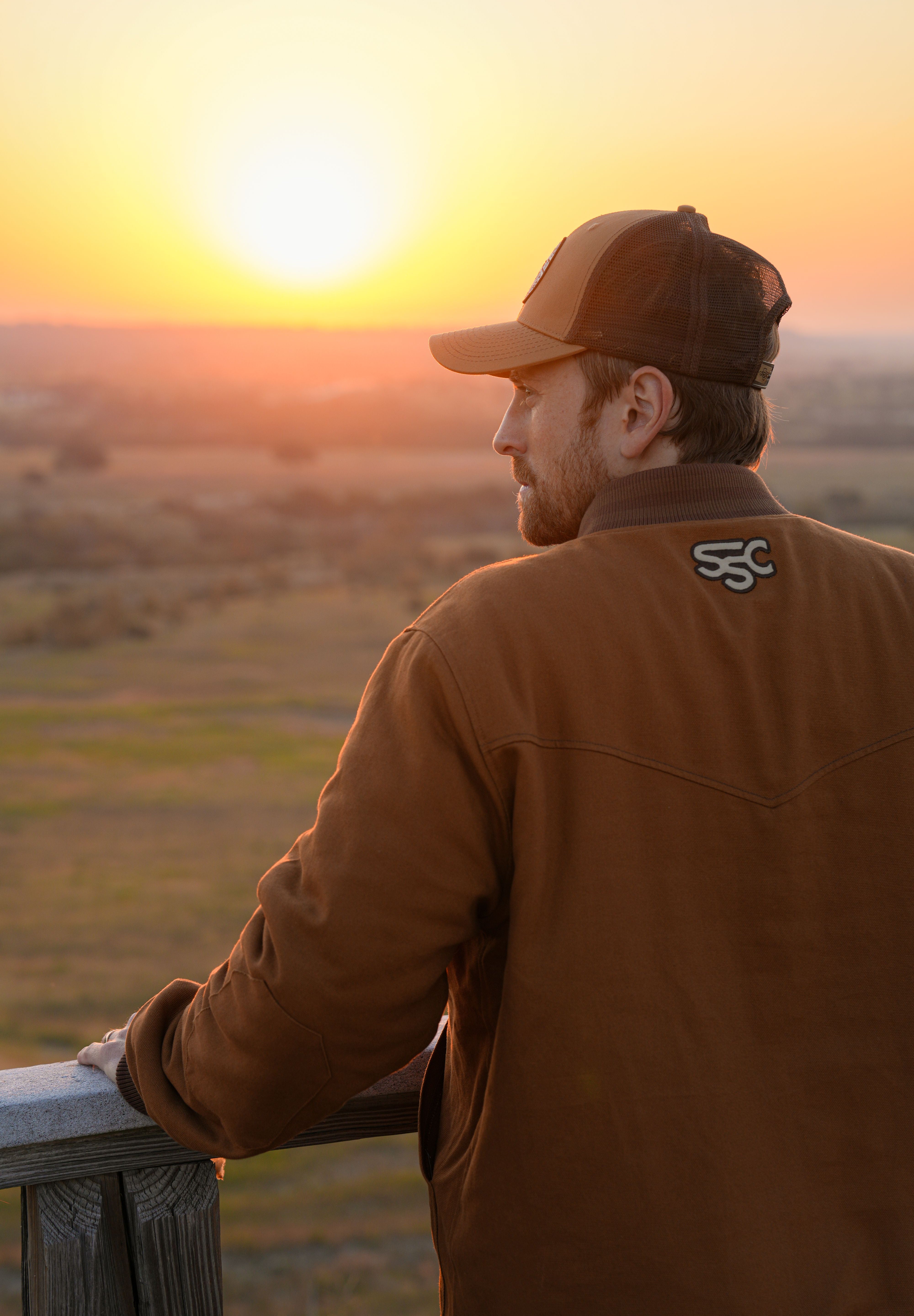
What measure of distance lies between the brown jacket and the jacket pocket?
0.12m

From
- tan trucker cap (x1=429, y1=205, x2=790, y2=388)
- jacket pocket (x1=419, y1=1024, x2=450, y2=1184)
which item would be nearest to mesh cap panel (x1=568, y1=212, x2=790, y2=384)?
tan trucker cap (x1=429, y1=205, x2=790, y2=388)

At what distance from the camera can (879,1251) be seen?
105 centimetres

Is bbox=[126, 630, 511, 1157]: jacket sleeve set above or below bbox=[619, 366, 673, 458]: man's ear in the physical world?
below

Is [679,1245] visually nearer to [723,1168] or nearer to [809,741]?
[723,1168]

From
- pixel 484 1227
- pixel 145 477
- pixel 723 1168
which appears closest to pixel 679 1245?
pixel 723 1168

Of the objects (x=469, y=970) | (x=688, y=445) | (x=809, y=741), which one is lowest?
(x=469, y=970)

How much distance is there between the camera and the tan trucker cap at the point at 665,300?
1196 millimetres

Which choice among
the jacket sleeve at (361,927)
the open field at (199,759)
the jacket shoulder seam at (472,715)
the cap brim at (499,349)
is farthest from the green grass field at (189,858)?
the cap brim at (499,349)

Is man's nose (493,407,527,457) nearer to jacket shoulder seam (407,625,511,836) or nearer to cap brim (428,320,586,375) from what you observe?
cap brim (428,320,586,375)

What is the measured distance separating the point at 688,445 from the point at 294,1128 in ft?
2.74

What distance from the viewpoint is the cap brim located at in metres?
1.26

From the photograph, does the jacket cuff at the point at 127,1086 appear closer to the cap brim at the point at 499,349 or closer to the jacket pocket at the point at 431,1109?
the jacket pocket at the point at 431,1109

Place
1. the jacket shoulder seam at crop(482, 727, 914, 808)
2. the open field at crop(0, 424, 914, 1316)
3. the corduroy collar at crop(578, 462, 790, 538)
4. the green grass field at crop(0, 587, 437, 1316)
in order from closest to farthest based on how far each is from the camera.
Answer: the jacket shoulder seam at crop(482, 727, 914, 808), the corduroy collar at crop(578, 462, 790, 538), the green grass field at crop(0, 587, 437, 1316), the open field at crop(0, 424, 914, 1316)

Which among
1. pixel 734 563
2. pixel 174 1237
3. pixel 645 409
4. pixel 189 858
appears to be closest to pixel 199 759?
pixel 189 858
